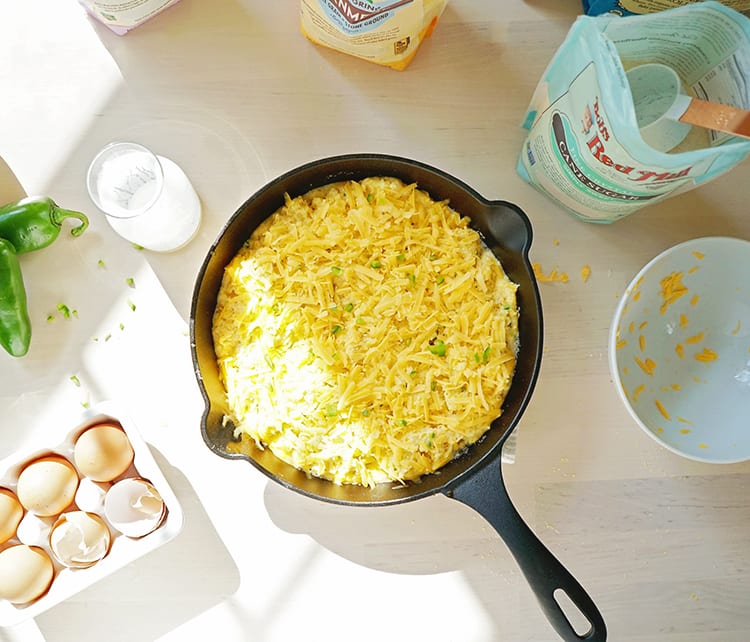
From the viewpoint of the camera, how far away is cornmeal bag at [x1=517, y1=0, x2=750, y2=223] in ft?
2.76

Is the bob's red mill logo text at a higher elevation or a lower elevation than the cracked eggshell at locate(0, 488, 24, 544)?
higher

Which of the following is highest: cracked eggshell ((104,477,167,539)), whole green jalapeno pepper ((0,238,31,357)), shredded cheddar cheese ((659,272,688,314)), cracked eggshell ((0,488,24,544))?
whole green jalapeno pepper ((0,238,31,357))

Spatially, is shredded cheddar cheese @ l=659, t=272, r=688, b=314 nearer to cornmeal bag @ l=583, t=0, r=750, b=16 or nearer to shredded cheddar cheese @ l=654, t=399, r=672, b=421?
shredded cheddar cheese @ l=654, t=399, r=672, b=421

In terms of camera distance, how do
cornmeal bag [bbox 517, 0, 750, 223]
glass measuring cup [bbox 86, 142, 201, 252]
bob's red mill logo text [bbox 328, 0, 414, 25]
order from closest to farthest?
1. cornmeal bag [bbox 517, 0, 750, 223]
2. bob's red mill logo text [bbox 328, 0, 414, 25]
3. glass measuring cup [bbox 86, 142, 201, 252]

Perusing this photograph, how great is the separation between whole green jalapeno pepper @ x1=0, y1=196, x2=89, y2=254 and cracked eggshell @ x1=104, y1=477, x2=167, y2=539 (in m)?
0.40

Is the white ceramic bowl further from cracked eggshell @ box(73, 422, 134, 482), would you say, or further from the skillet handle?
cracked eggshell @ box(73, 422, 134, 482)

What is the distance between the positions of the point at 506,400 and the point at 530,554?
22 cm

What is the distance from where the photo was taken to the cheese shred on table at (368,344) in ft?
3.37

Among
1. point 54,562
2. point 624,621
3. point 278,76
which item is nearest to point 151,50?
point 278,76

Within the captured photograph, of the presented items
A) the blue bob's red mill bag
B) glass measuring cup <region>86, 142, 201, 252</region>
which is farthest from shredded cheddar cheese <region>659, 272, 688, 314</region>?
glass measuring cup <region>86, 142, 201, 252</region>

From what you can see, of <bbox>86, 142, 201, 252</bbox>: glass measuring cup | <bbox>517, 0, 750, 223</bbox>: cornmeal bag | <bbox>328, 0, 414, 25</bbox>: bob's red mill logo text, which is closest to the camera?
<bbox>517, 0, 750, 223</bbox>: cornmeal bag

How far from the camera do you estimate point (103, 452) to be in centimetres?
104

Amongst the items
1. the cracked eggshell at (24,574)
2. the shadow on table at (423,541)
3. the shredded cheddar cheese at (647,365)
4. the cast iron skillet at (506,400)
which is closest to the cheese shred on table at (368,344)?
the cast iron skillet at (506,400)

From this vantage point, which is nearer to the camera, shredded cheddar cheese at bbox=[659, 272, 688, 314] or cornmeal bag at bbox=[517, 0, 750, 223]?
cornmeal bag at bbox=[517, 0, 750, 223]
